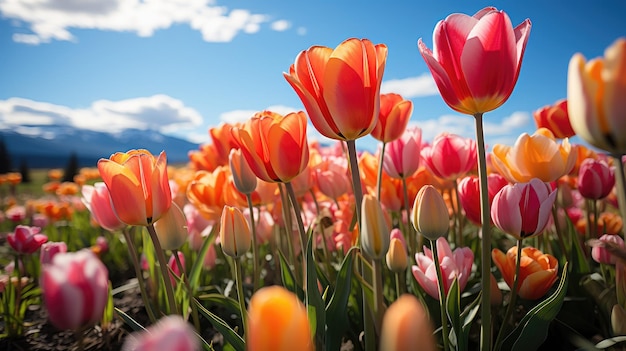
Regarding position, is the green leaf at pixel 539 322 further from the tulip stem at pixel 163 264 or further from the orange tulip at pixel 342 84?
the tulip stem at pixel 163 264

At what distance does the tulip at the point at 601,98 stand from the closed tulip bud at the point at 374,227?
0.41 metres

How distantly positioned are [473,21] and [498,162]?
585 mm

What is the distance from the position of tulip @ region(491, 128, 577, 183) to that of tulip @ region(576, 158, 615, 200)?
2.31 feet

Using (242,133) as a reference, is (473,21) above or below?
above

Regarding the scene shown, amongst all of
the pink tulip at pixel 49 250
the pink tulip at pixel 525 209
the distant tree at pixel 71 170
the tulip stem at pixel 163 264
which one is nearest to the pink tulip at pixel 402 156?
the pink tulip at pixel 525 209

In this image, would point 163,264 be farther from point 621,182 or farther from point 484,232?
point 621,182

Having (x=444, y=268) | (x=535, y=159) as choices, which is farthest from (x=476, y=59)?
(x=444, y=268)

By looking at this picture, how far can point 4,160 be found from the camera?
1096 inches

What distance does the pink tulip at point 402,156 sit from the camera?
186 centimetres

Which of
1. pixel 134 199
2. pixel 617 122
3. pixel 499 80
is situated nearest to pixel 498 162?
pixel 499 80

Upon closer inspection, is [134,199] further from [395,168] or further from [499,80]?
[395,168]

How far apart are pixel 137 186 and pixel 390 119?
3.32 ft

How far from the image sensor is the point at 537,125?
229 centimetres

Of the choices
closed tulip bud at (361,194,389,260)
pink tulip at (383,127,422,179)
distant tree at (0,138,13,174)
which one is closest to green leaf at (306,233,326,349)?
closed tulip bud at (361,194,389,260)
